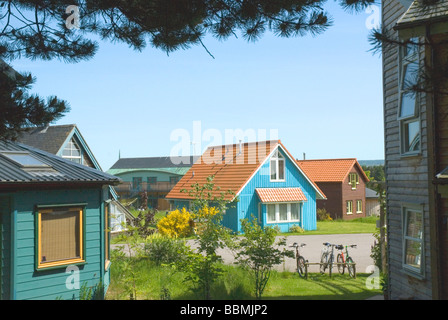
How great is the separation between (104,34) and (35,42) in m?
1.11

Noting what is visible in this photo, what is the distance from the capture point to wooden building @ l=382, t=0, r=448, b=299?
7793 mm

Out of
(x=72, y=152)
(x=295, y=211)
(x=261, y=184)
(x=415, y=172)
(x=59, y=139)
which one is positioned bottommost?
(x=295, y=211)

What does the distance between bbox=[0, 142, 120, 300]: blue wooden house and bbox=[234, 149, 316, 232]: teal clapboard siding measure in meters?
15.0

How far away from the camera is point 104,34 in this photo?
789 cm

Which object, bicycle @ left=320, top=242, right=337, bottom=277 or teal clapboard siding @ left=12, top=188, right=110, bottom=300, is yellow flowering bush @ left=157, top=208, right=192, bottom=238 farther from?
teal clapboard siding @ left=12, top=188, right=110, bottom=300

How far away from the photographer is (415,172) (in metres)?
8.55

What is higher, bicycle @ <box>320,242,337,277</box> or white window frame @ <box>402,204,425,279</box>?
white window frame @ <box>402,204,425,279</box>

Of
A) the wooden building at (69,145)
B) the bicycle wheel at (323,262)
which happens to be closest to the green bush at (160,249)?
the bicycle wheel at (323,262)

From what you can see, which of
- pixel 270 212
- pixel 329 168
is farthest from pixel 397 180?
pixel 329 168

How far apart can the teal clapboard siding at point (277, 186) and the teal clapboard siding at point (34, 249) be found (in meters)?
14.9

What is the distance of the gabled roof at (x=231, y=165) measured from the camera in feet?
80.6

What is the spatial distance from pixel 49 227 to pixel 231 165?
17760 millimetres

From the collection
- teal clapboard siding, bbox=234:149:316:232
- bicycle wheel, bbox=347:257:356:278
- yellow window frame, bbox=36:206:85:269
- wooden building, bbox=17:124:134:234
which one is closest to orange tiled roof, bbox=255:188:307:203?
teal clapboard siding, bbox=234:149:316:232

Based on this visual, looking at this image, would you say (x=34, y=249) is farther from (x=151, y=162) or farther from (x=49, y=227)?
(x=151, y=162)
